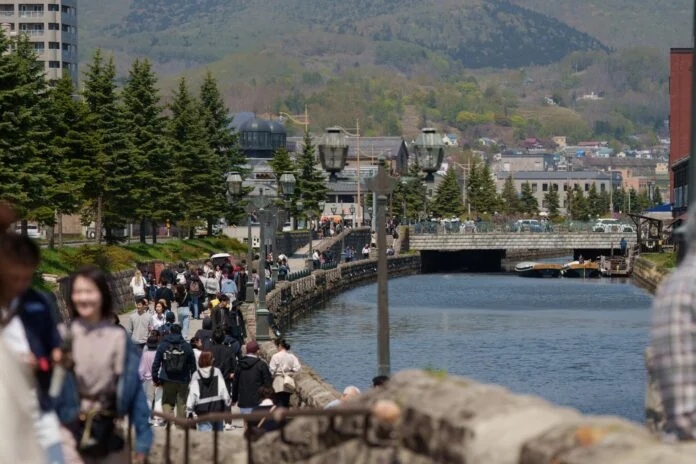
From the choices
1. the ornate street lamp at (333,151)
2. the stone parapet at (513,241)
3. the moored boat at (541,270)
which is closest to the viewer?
the ornate street lamp at (333,151)

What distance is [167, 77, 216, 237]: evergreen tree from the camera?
85312mm

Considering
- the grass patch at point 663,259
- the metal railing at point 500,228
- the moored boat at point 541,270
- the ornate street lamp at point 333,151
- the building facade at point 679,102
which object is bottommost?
the moored boat at point 541,270

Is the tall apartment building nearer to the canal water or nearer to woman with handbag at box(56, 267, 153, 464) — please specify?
the canal water

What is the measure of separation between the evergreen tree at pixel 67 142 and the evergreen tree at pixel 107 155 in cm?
49

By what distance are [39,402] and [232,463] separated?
4028 mm

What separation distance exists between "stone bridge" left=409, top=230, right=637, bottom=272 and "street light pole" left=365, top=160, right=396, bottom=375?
106 metres

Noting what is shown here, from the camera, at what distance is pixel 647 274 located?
9931cm

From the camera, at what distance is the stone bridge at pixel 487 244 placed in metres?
126

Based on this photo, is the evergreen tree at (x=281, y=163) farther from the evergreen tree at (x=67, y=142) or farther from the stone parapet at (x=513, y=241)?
the evergreen tree at (x=67, y=142)

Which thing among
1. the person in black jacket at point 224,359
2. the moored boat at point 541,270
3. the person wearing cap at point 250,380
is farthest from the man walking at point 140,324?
the moored boat at point 541,270

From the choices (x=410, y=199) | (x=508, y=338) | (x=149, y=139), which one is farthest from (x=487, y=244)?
(x=508, y=338)

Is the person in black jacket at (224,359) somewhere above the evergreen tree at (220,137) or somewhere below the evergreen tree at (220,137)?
below

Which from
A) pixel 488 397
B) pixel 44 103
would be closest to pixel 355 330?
pixel 44 103

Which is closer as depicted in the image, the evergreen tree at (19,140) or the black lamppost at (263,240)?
the black lamppost at (263,240)
